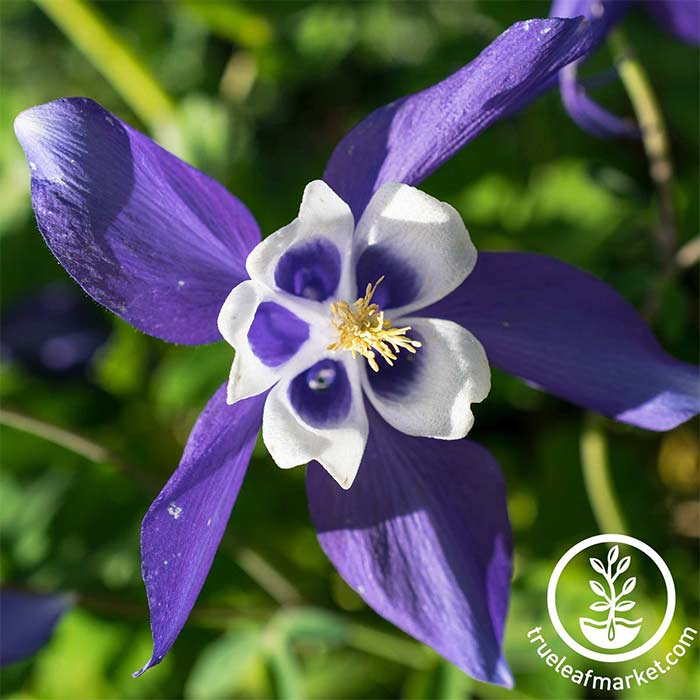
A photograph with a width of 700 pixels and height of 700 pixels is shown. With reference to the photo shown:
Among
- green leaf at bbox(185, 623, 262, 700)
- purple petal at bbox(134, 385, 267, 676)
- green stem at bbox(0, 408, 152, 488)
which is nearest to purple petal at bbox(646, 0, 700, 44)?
purple petal at bbox(134, 385, 267, 676)

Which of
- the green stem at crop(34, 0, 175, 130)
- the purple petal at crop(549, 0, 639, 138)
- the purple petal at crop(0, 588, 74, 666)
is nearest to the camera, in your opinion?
the purple petal at crop(549, 0, 639, 138)

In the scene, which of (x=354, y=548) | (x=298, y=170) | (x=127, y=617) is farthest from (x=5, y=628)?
(x=298, y=170)

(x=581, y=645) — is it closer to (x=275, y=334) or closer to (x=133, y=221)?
(x=275, y=334)

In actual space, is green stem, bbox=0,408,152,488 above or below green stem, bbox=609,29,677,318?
above

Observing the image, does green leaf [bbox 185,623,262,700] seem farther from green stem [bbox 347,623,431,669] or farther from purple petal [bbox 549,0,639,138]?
purple petal [bbox 549,0,639,138]

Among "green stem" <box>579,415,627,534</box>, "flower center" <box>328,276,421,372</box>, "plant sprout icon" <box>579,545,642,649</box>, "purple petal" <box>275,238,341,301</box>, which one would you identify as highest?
"purple petal" <box>275,238,341,301</box>

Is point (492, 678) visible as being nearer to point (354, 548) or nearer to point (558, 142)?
point (354, 548)
